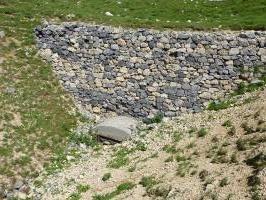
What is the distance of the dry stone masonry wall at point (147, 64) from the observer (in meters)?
33.1

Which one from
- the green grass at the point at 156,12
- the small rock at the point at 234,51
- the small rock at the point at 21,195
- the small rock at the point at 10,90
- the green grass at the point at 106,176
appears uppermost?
the green grass at the point at 156,12

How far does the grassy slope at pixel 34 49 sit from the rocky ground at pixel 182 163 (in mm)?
2317

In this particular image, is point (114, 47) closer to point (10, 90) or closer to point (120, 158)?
point (10, 90)

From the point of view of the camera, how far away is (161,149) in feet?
93.8

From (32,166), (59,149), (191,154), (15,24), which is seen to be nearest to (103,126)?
(59,149)

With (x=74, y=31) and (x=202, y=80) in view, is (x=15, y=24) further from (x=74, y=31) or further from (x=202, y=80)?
(x=202, y=80)

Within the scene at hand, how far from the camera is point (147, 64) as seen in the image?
→ 3425 cm

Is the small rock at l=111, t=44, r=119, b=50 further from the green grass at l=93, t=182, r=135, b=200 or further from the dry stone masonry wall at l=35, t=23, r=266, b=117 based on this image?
the green grass at l=93, t=182, r=135, b=200

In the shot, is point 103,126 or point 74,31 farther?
point 74,31

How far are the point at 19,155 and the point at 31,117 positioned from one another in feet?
10.7

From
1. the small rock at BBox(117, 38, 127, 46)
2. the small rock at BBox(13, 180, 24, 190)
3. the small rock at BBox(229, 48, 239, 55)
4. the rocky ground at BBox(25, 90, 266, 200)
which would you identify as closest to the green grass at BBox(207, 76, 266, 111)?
the rocky ground at BBox(25, 90, 266, 200)

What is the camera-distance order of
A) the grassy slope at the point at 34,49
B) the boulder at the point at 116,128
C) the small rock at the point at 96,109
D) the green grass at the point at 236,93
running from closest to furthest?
the grassy slope at the point at 34,49 → the green grass at the point at 236,93 → the boulder at the point at 116,128 → the small rock at the point at 96,109

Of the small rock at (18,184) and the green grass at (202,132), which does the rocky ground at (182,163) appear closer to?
the green grass at (202,132)

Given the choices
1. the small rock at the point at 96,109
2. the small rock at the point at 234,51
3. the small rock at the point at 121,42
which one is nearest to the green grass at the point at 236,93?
the small rock at the point at 234,51
